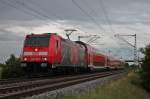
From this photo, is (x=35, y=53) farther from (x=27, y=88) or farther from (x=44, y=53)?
(x=27, y=88)

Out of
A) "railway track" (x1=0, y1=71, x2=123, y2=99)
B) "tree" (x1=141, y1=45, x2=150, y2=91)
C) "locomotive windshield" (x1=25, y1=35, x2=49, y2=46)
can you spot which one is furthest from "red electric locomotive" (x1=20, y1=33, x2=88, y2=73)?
"tree" (x1=141, y1=45, x2=150, y2=91)

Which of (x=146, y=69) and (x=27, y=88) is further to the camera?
(x=146, y=69)

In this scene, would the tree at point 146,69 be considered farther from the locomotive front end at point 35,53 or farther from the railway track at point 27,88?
the railway track at point 27,88

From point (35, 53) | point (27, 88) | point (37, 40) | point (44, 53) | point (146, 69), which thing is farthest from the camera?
point (146, 69)

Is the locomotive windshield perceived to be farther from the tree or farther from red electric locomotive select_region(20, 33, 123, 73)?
the tree

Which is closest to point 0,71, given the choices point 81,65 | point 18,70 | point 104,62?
point 18,70

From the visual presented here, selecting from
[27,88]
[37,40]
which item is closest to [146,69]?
[37,40]

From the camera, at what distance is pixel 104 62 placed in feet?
217

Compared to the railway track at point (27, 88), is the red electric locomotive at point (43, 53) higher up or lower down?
higher up

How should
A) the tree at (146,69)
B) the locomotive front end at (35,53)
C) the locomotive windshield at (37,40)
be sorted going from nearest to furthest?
the locomotive front end at (35,53)
the locomotive windshield at (37,40)
the tree at (146,69)

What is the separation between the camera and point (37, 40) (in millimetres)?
31578

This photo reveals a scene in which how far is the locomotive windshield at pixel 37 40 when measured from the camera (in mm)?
31297

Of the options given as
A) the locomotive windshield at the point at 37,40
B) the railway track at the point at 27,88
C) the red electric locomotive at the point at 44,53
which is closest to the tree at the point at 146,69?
the red electric locomotive at the point at 44,53

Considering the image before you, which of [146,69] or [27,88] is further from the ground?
[146,69]
